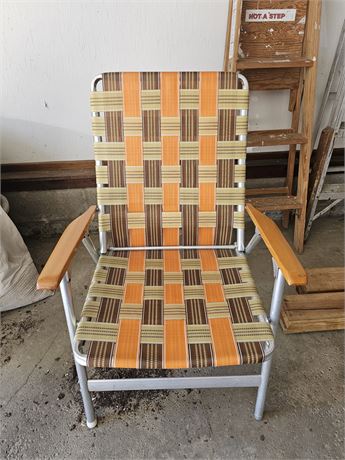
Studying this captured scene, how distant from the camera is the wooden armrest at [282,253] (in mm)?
907

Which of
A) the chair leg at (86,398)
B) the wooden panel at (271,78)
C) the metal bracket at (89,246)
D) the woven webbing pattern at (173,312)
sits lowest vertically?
the chair leg at (86,398)

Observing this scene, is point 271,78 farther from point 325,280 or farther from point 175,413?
point 175,413

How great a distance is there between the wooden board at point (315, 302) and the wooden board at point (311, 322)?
0.12 ft

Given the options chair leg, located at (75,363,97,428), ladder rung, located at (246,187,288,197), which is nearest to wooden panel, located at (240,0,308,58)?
ladder rung, located at (246,187,288,197)

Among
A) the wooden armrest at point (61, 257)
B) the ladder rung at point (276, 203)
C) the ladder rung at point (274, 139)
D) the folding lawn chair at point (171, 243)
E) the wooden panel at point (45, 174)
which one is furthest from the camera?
the wooden panel at point (45, 174)

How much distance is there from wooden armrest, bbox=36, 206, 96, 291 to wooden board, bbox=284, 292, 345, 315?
1.05 metres

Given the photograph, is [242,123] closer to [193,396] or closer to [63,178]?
[193,396]

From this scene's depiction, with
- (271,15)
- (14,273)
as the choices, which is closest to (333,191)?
(271,15)

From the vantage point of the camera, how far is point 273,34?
5.72ft

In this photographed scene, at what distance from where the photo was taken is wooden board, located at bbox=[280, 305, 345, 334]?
5.20 feet

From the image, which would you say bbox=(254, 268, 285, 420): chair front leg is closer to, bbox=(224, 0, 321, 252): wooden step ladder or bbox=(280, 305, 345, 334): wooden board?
bbox=(280, 305, 345, 334): wooden board

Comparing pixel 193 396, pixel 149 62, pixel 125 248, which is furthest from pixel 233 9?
pixel 193 396

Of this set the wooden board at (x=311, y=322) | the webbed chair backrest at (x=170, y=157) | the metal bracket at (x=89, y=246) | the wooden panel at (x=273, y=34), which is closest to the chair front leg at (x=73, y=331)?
the metal bracket at (x=89, y=246)

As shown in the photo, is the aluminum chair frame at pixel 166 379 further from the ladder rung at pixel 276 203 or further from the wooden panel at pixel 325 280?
the ladder rung at pixel 276 203
